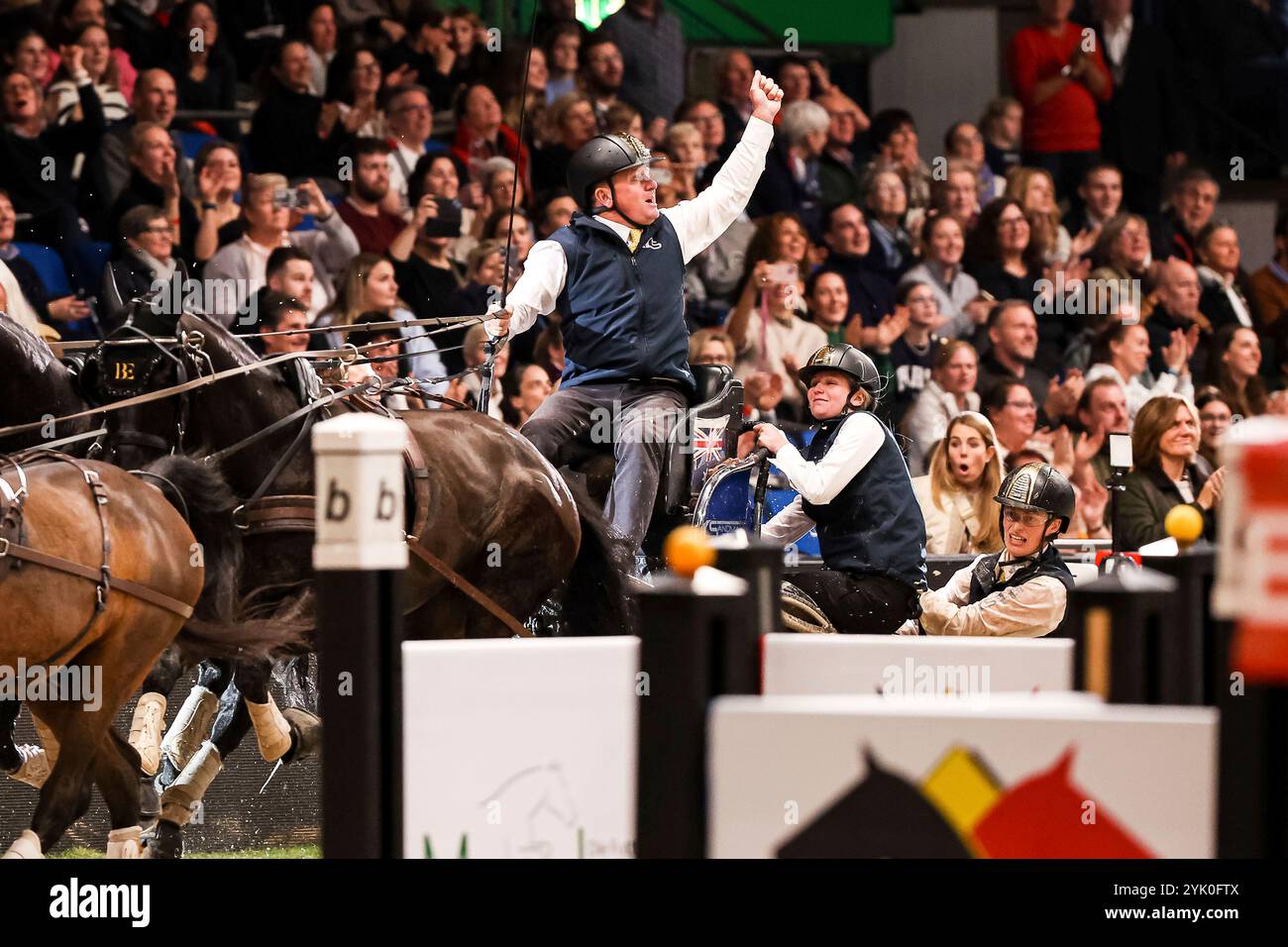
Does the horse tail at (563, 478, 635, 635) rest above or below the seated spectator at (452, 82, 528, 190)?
below

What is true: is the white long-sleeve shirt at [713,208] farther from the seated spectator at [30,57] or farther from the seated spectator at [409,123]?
the seated spectator at [30,57]

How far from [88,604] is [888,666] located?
2.39 m

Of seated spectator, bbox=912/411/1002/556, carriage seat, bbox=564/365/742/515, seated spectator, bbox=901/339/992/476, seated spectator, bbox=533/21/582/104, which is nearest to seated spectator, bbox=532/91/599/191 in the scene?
seated spectator, bbox=533/21/582/104

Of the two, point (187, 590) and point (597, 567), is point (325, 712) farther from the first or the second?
point (597, 567)

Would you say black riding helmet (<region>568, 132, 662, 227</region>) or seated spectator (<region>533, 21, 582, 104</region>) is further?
seated spectator (<region>533, 21, 582, 104</region>)

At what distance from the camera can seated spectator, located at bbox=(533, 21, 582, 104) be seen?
38.6ft

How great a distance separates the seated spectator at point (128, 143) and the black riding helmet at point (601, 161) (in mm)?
3020

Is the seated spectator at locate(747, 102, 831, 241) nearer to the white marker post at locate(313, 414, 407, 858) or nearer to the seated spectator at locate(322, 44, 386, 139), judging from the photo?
the seated spectator at locate(322, 44, 386, 139)

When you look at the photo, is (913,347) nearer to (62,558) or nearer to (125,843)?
(125,843)

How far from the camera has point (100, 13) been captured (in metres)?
10.6

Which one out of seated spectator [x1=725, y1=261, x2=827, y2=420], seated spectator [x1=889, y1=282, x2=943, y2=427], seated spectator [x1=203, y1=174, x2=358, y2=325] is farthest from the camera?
seated spectator [x1=889, y1=282, x2=943, y2=427]

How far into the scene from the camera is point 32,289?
31.0ft

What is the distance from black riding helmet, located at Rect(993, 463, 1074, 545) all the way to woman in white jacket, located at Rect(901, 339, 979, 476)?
14.0 feet

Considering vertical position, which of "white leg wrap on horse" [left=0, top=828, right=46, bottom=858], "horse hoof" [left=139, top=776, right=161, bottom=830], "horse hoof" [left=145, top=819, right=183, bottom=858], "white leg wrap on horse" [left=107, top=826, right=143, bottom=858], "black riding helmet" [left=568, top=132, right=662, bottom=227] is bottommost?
"horse hoof" [left=145, top=819, right=183, bottom=858]
